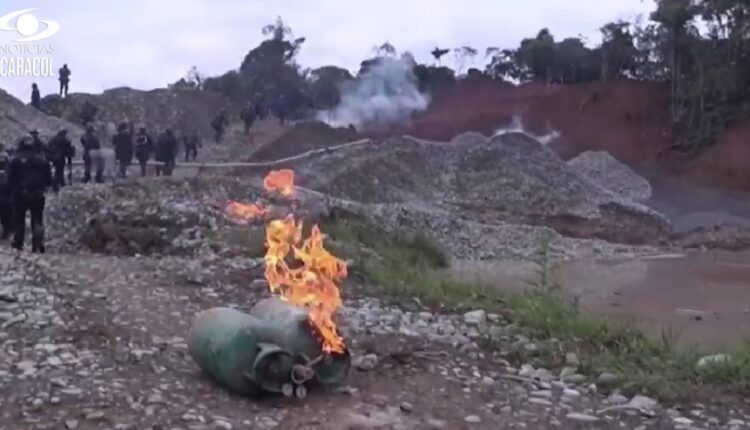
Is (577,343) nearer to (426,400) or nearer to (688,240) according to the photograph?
(426,400)

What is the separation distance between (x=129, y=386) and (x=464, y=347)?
3.21 metres

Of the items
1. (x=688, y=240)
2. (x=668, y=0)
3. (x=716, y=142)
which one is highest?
(x=668, y=0)

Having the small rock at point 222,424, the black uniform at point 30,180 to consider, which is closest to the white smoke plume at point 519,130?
the black uniform at point 30,180

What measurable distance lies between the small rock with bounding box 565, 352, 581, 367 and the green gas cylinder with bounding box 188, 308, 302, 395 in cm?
279

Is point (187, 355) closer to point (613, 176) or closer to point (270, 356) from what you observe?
point (270, 356)

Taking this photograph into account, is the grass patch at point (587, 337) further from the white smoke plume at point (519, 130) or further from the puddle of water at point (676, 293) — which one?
the white smoke plume at point (519, 130)

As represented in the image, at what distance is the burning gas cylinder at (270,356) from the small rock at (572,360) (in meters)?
2.36

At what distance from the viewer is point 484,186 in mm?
35875

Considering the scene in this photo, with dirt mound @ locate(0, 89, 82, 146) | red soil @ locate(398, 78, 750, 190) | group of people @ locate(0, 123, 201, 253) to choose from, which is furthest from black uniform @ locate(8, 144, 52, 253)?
red soil @ locate(398, 78, 750, 190)

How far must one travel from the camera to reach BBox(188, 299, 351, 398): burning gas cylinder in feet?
22.0

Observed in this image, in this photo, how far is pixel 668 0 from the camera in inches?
2026

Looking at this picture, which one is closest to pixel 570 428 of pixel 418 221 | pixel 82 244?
pixel 82 244

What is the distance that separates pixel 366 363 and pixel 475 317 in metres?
2.67

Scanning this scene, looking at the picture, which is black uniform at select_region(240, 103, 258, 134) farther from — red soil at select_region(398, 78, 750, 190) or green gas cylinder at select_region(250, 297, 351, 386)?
green gas cylinder at select_region(250, 297, 351, 386)
